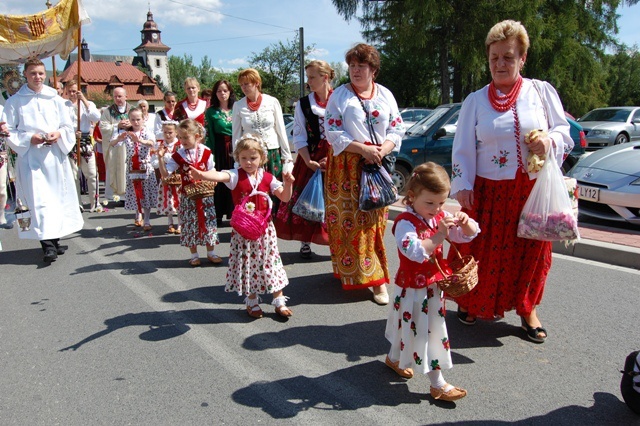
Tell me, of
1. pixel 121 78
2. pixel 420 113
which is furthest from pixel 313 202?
pixel 121 78

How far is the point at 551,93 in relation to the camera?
358 cm

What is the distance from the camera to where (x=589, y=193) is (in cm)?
693

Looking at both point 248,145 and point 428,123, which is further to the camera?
point 428,123

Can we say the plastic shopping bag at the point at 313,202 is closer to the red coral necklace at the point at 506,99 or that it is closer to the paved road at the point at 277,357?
the paved road at the point at 277,357

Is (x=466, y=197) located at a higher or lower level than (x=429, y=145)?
lower

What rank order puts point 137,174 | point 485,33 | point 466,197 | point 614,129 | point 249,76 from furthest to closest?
point 485,33 → point 614,129 → point 137,174 → point 249,76 → point 466,197

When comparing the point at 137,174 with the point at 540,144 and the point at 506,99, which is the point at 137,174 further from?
the point at 540,144

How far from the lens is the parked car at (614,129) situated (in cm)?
1733

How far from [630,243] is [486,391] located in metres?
3.70

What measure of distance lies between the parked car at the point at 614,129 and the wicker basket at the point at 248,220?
16.4 m

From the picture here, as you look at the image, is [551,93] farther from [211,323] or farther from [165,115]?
[165,115]

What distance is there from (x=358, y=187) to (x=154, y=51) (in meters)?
112

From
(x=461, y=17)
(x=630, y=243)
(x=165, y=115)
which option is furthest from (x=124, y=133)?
(x=461, y=17)

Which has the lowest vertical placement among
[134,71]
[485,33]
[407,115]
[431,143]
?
[431,143]
